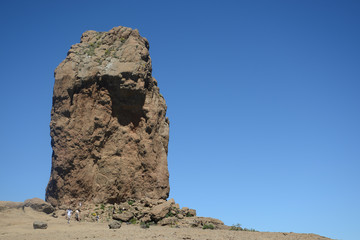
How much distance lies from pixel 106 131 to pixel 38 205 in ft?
22.6

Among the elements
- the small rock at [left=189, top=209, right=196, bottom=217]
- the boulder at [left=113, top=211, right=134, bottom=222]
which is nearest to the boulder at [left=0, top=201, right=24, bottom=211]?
the boulder at [left=113, top=211, right=134, bottom=222]

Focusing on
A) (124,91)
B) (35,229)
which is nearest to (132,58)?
(124,91)

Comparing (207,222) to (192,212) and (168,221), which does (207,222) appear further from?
(168,221)

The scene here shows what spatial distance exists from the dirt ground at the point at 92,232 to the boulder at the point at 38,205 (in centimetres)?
110

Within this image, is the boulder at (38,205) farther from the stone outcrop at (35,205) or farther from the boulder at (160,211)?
the boulder at (160,211)

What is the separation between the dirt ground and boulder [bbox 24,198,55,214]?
1105mm

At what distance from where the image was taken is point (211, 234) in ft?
73.3

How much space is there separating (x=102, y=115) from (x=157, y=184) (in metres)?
6.56

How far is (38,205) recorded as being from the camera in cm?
2708

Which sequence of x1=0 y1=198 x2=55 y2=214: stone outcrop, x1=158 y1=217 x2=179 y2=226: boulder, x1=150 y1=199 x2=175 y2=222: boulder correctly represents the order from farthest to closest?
1. x1=0 y1=198 x2=55 y2=214: stone outcrop
2. x1=150 y1=199 x2=175 y2=222: boulder
3. x1=158 y1=217 x2=179 y2=226: boulder

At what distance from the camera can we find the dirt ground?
20328 millimetres

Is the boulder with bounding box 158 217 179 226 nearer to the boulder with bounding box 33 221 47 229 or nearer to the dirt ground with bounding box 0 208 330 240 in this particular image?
the dirt ground with bounding box 0 208 330 240

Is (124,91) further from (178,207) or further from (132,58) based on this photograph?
(178,207)

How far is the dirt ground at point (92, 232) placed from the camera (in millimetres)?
20328
